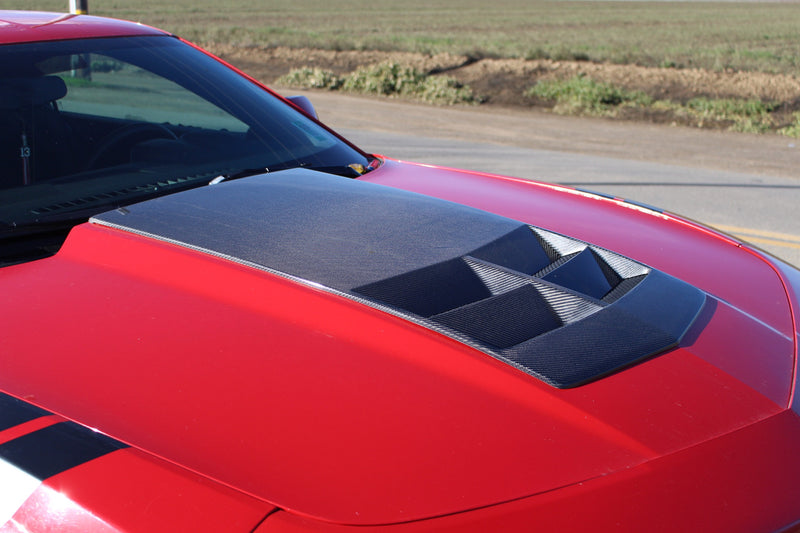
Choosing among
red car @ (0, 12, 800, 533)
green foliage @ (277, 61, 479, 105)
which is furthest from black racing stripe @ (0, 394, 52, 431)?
green foliage @ (277, 61, 479, 105)

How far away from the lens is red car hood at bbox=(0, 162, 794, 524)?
4.15 feet

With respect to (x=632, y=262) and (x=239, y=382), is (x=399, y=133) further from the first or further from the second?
(x=239, y=382)

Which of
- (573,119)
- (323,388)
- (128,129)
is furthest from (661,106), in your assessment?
(323,388)

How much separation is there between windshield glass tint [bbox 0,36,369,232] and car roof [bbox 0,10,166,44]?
0.04 m

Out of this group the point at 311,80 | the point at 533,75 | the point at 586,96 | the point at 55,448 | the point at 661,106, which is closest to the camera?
the point at 55,448

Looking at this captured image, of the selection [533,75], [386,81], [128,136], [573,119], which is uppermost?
[128,136]

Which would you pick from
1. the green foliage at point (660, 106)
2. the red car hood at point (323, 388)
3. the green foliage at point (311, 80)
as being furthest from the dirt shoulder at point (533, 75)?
the red car hood at point (323, 388)

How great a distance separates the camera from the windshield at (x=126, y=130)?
2312mm

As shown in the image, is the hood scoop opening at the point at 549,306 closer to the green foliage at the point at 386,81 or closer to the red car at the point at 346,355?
the red car at the point at 346,355

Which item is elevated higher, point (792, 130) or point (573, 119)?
point (792, 130)

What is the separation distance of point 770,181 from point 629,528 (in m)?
8.31

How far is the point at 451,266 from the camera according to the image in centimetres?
192

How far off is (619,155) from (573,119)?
4079 millimetres

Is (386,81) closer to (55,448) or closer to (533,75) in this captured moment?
(533,75)
